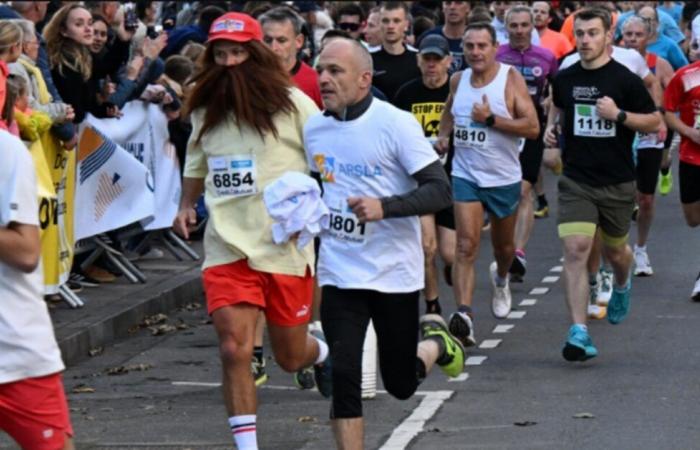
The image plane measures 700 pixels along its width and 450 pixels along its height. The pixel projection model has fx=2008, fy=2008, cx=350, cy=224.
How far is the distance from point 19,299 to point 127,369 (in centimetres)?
546

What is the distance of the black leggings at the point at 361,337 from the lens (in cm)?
805

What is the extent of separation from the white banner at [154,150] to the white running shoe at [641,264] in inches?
147

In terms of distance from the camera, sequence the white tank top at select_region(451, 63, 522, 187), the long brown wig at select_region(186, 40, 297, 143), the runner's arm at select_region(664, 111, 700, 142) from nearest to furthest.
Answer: the long brown wig at select_region(186, 40, 297, 143) → the white tank top at select_region(451, 63, 522, 187) → the runner's arm at select_region(664, 111, 700, 142)

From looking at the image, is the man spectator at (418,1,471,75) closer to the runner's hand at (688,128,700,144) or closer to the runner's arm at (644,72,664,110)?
the runner's arm at (644,72,664,110)

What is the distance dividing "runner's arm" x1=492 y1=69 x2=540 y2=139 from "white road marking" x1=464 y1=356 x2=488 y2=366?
153cm

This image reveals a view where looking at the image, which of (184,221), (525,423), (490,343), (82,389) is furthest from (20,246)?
(490,343)

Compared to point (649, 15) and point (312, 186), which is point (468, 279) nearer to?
point (312, 186)

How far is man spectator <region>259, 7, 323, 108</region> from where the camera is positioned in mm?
11523

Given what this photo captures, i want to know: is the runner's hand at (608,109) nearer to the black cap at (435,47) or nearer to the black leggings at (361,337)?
the black cap at (435,47)

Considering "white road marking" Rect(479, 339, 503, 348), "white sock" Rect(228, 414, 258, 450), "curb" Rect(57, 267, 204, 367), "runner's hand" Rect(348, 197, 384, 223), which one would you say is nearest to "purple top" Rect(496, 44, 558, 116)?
"curb" Rect(57, 267, 204, 367)

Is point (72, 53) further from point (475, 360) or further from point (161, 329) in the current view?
point (475, 360)

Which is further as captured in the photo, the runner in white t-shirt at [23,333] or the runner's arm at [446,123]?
the runner's arm at [446,123]

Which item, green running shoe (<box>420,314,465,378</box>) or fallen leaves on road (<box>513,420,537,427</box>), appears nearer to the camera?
green running shoe (<box>420,314,465,378</box>)

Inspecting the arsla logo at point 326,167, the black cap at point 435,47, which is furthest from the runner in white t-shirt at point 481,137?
the arsla logo at point 326,167
